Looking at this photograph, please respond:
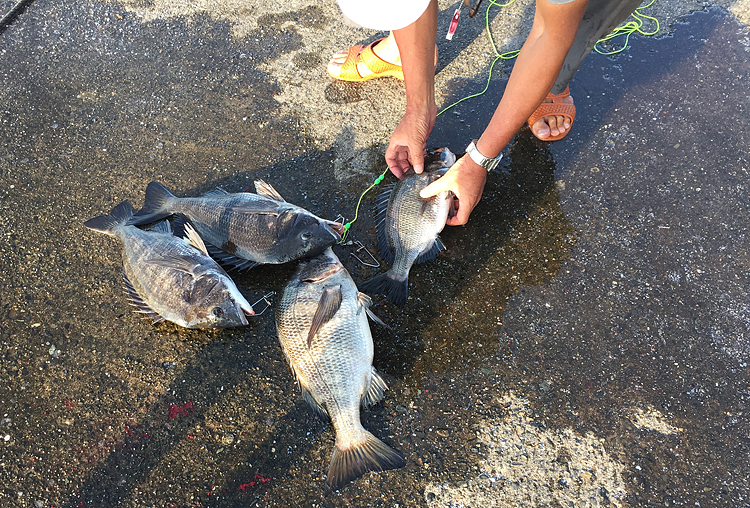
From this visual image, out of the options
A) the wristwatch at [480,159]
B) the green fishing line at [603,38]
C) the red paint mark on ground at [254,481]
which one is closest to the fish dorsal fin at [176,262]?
the red paint mark on ground at [254,481]

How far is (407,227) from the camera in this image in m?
2.86

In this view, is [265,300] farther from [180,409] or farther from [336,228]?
[180,409]

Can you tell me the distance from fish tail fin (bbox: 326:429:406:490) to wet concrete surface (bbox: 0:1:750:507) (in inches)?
4.2

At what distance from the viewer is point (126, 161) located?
3.39 m

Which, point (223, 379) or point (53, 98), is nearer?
point (223, 379)

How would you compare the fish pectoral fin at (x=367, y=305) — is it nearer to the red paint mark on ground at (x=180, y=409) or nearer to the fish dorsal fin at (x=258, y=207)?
the fish dorsal fin at (x=258, y=207)

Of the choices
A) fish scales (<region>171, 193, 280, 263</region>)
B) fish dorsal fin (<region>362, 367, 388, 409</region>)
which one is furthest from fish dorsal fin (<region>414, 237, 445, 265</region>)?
fish scales (<region>171, 193, 280, 263</region>)

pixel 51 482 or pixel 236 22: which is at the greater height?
pixel 236 22

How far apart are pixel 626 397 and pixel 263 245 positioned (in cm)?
228

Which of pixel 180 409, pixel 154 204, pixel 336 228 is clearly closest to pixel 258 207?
pixel 336 228

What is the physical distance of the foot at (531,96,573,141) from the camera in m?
3.46

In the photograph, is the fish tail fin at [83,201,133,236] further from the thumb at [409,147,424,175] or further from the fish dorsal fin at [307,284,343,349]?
the thumb at [409,147,424,175]

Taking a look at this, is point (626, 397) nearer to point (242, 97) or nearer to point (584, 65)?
point (584, 65)

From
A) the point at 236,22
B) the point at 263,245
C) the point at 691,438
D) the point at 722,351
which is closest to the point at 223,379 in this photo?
the point at 263,245
